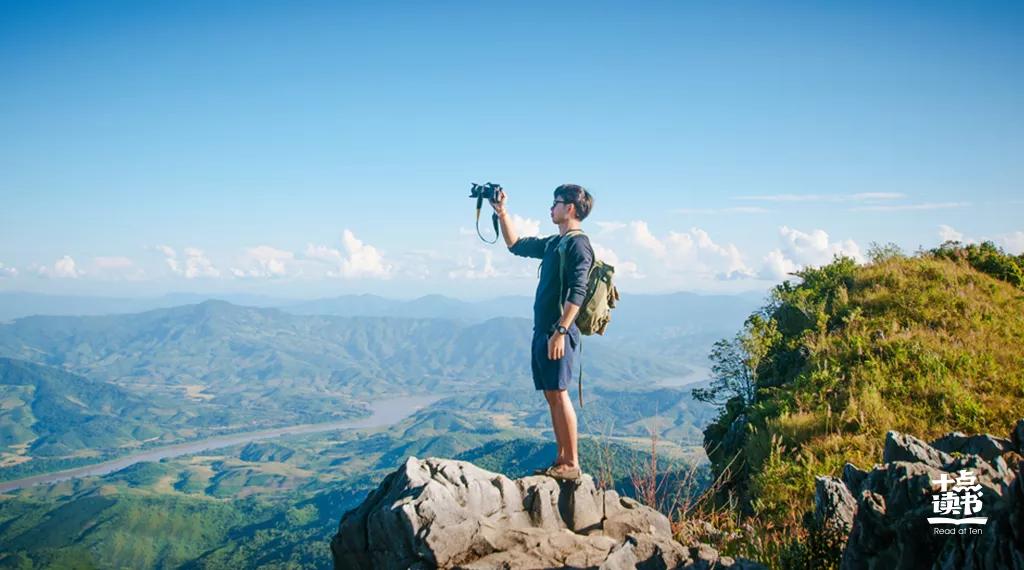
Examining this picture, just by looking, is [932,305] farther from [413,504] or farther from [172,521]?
[172,521]

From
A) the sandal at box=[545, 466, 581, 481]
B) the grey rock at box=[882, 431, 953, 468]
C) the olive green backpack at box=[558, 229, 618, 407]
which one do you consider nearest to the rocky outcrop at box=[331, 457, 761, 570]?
the sandal at box=[545, 466, 581, 481]

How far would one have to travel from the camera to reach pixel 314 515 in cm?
14812

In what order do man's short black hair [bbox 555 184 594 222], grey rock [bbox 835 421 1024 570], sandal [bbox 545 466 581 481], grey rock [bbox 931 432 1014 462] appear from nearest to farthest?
grey rock [bbox 835 421 1024 570] < grey rock [bbox 931 432 1014 462] < sandal [bbox 545 466 581 481] < man's short black hair [bbox 555 184 594 222]

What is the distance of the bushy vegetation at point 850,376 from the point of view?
8.10 meters

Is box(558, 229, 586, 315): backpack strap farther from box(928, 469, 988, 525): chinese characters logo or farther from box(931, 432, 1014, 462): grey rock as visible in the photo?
box(931, 432, 1014, 462): grey rock

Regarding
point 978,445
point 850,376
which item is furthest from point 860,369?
point 978,445

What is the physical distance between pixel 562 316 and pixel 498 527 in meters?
2.33

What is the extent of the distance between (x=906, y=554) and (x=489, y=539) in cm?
351

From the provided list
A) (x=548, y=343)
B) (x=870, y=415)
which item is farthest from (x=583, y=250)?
(x=870, y=415)

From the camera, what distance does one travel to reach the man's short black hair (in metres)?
7.07

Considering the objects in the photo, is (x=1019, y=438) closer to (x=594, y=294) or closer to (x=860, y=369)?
(x=594, y=294)

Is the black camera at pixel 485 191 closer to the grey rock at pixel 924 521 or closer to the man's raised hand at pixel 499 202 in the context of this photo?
the man's raised hand at pixel 499 202

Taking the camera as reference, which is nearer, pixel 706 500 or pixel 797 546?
pixel 797 546

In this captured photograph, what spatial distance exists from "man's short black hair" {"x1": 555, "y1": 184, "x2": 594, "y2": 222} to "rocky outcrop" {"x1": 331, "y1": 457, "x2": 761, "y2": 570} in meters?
3.20
